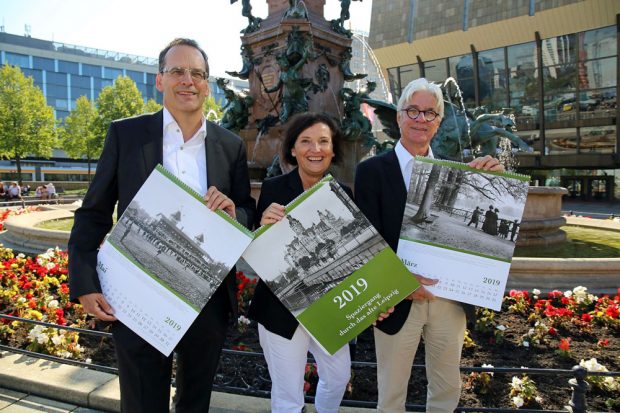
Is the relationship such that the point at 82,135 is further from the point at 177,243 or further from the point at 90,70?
the point at 177,243

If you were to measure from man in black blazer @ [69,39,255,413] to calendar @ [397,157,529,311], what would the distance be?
0.95m

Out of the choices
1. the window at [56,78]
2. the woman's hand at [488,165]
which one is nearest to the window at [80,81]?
the window at [56,78]

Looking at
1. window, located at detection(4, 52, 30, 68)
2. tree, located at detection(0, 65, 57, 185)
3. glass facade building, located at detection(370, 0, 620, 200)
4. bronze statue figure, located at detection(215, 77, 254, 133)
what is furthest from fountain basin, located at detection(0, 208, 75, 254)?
window, located at detection(4, 52, 30, 68)

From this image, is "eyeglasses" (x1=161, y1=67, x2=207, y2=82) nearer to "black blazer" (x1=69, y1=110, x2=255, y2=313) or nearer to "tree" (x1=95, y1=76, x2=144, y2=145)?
"black blazer" (x1=69, y1=110, x2=255, y2=313)

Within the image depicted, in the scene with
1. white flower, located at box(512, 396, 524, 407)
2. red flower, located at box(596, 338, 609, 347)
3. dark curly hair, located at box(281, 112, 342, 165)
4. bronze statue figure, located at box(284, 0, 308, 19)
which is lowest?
white flower, located at box(512, 396, 524, 407)

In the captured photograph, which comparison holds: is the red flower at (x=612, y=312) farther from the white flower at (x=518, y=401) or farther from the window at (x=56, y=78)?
the window at (x=56, y=78)

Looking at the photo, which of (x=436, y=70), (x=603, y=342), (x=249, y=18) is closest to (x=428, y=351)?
(x=603, y=342)

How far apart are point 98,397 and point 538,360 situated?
380cm

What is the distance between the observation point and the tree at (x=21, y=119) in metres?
36.2

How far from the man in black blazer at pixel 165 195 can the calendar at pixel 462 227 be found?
0.95 m

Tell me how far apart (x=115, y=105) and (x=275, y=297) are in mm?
45009

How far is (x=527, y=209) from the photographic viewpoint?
9562mm

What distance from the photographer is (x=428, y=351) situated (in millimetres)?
2682

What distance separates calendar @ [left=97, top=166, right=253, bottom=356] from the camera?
2.22m
